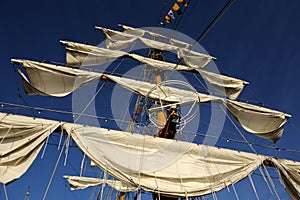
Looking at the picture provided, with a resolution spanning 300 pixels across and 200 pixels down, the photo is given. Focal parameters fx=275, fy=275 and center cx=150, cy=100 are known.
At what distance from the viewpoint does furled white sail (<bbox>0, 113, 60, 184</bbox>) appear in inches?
250

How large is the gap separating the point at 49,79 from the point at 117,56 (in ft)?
15.5

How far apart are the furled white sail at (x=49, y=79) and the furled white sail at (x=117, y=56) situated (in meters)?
2.92

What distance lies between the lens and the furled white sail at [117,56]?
520 inches

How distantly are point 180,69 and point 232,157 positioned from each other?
652 cm

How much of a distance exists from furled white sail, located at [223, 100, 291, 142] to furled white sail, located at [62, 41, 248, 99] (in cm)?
247

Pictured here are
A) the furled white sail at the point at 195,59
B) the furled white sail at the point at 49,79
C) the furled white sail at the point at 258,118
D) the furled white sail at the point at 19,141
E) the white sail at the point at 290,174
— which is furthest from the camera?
the furled white sail at the point at 195,59

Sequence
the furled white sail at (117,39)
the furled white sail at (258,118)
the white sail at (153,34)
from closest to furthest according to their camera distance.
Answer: the furled white sail at (258,118), the furled white sail at (117,39), the white sail at (153,34)

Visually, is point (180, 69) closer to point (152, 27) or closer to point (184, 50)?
point (184, 50)

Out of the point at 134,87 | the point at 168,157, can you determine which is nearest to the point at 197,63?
the point at 134,87

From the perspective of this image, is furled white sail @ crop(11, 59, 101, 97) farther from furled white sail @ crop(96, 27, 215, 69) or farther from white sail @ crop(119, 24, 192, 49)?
white sail @ crop(119, 24, 192, 49)

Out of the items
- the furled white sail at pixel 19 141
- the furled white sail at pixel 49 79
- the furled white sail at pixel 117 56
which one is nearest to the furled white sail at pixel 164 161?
the furled white sail at pixel 19 141

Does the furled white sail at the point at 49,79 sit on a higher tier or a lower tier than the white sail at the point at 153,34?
lower

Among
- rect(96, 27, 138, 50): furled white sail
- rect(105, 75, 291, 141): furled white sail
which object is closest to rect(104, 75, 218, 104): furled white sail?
rect(105, 75, 291, 141): furled white sail

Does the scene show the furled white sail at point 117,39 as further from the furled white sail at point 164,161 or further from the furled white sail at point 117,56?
the furled white sail at point 164,161
